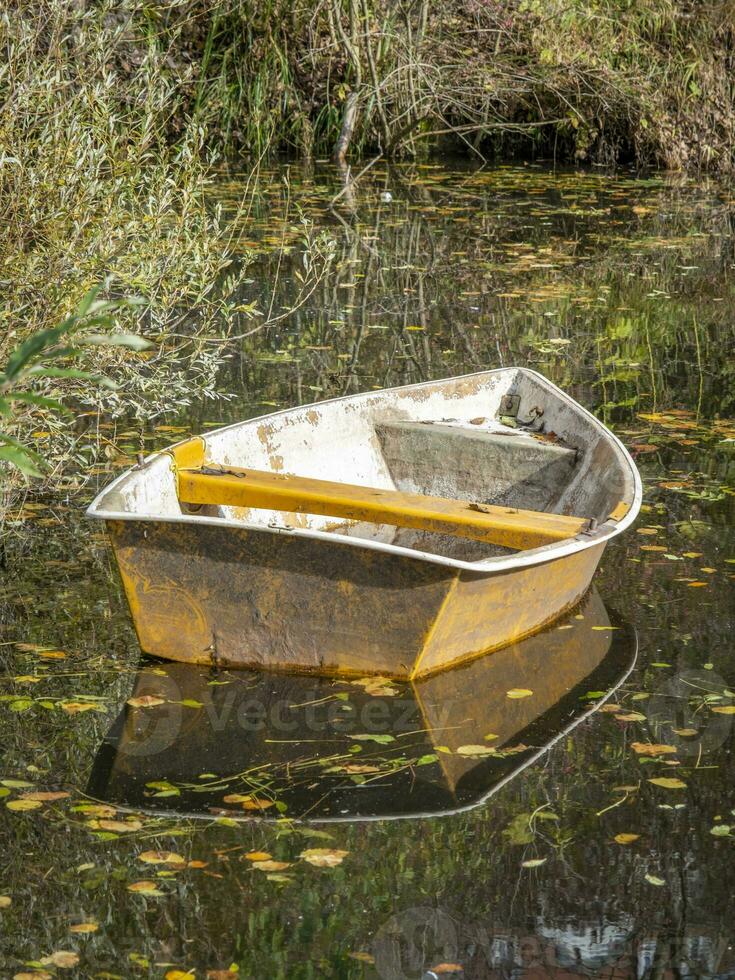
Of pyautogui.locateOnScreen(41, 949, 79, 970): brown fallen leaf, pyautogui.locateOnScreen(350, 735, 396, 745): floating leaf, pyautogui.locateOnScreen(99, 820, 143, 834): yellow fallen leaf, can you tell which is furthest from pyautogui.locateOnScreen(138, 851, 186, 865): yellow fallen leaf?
pyautogui.locateOnScreen(350, 735, 396, 745): floating leaf

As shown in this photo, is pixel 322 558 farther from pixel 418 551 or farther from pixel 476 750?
pixel 476 750

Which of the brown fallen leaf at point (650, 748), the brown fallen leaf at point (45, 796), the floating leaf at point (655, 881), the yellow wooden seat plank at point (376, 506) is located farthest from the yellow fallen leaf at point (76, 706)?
the floating leaf at point (655, 881)

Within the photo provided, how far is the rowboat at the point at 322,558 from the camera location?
401cm

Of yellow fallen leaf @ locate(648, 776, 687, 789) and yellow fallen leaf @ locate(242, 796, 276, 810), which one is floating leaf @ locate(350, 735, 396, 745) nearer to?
yellow fallen leaf @ locate(242, 796, 276, 810)

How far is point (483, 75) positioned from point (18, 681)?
41.1 feet

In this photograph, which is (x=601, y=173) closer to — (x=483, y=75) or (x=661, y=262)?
(x=483, y=75)

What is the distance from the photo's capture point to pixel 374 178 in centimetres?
1520

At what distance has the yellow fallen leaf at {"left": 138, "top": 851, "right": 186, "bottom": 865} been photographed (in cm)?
330

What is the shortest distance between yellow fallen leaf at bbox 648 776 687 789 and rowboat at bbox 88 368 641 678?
2.43 feet

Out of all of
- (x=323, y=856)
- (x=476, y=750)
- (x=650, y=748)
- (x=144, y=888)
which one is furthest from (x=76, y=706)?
(x=650, y=748)

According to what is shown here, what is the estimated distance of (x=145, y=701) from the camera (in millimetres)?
4156

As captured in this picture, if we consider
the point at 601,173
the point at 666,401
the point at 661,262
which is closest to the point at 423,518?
the point at 666,401

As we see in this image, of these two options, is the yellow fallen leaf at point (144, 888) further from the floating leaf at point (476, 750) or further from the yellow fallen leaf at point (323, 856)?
the floating leaf at point (476, 750)

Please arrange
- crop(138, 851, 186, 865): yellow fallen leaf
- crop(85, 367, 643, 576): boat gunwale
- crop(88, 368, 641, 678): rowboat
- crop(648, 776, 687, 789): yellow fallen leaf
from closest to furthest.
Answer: crop(138, 851, 186, 865): yellow fallen leaf → crop(648, 776, 687, 789): yellow fallen leaf → crop(85, 367, 643, 576): boat gunwale → crop(88, 368, 641, 678): rowboat
